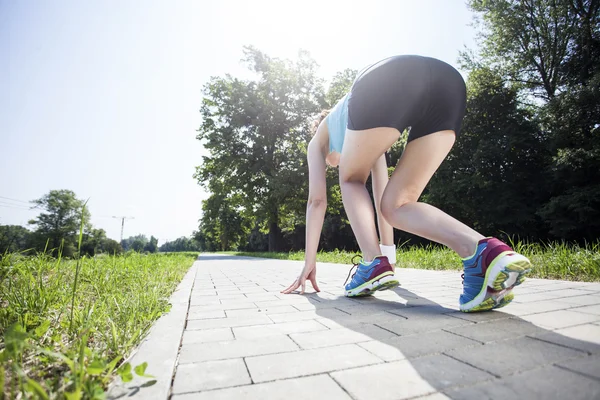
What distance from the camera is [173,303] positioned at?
232cm

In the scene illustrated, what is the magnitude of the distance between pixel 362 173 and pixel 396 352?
1.36 m

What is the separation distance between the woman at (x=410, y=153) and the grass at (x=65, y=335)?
1472 millimetres

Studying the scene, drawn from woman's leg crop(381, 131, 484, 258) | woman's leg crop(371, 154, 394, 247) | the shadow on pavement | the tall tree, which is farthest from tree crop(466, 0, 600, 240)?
the shadow on pavement

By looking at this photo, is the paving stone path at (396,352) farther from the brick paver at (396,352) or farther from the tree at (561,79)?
the tree at (561,79)

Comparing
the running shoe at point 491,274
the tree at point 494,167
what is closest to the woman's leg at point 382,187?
the running shoe at point 491,274

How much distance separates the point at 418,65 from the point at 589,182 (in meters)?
19.9

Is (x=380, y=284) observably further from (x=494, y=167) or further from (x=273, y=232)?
(x=494, y=167)

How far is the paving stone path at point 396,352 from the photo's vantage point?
900 mm

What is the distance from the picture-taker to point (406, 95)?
1894mm

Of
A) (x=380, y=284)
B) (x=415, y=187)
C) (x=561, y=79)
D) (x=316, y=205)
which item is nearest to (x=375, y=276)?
(x=380, y=284)

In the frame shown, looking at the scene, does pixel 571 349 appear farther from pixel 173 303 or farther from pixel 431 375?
pixel 173 303

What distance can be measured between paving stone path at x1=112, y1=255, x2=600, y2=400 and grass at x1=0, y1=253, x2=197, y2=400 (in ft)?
0.76

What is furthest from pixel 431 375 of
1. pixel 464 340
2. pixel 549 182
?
pixel 549 182

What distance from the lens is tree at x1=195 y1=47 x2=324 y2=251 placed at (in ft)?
71.8
